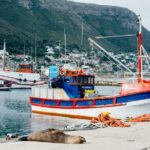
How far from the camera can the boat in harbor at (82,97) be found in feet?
136

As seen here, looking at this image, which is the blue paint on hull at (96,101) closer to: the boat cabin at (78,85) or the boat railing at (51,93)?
the boat railing at (51,93)

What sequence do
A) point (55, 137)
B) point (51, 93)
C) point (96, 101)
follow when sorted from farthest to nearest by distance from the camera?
1. point (51, 93)
2. point (96, 101)
3. point (55, 137)

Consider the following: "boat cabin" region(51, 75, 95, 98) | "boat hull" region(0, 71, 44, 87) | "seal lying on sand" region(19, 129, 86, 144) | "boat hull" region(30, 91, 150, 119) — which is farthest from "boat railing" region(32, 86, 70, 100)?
"boat hull" region(0, 71, 44, 87)

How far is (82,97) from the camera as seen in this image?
48000mm

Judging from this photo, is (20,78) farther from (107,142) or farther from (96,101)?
(107,142)

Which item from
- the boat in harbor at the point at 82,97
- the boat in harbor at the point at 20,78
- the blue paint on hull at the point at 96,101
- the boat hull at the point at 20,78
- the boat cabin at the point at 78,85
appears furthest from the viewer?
the boat hull at the point at 20,78

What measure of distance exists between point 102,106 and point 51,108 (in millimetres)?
7477

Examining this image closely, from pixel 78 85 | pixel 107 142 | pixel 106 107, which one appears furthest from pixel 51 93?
pixel 107 142

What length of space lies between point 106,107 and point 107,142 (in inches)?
875

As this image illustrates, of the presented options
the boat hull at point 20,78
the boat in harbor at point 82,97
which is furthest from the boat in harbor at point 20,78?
the boat in harbor at point 82,97

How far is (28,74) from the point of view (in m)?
152

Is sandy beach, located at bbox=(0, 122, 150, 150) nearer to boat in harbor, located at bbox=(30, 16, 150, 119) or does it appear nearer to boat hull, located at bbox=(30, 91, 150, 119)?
boat hull, located at bbox=(30, 91, 150, 119)

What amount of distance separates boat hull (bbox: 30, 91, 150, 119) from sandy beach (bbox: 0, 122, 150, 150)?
14925mm

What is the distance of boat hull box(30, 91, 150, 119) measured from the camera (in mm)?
41281
